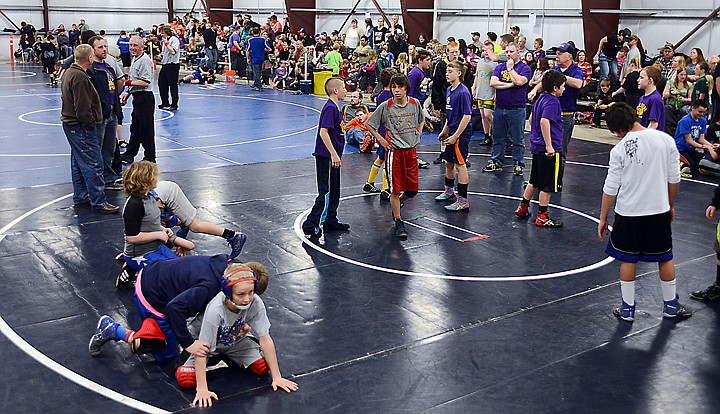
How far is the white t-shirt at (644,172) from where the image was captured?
243 inches

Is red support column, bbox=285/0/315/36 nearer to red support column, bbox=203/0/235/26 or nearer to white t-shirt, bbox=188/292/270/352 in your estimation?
red support column, bbox=203/0/235/26

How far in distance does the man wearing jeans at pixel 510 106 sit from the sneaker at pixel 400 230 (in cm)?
406

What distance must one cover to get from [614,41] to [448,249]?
13.6m

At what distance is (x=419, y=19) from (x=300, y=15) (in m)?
7.63

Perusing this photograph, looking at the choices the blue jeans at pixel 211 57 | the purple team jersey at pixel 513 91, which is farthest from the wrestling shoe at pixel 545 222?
the blue jeans at pixel 211 57

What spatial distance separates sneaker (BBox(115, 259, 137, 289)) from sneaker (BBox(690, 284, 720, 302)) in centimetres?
534

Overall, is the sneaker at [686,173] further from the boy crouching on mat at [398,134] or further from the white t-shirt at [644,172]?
the white t-shirt at [644,172]

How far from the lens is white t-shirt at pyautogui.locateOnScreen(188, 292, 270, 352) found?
5.04 meters

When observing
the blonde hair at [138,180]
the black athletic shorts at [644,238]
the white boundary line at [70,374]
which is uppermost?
the blonde hair at [138,180]

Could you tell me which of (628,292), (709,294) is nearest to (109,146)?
(628,292)

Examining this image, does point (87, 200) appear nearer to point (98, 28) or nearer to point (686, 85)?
point (686, 85)

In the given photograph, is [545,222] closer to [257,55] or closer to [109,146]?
[109,146]

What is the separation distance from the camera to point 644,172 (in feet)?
20.3

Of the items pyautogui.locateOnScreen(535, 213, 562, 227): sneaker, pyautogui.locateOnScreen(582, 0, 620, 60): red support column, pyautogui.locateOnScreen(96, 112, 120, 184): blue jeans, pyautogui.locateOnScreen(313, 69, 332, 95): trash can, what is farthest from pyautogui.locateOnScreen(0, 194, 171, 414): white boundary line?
pyautogui.locateOnScreen(582, 0, 620, 60): red support column
